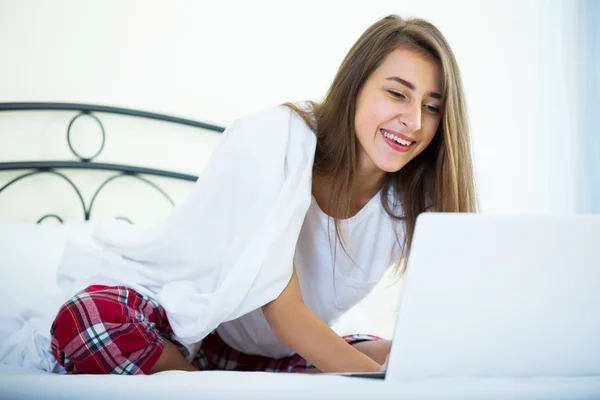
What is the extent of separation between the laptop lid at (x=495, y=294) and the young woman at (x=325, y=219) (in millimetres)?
358

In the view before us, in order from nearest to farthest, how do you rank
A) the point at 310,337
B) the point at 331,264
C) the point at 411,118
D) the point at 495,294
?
the point at 495,294
the point at 310,337
the point at 411,118
the point at 331,264

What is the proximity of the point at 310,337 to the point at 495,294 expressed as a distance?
18.6 inches

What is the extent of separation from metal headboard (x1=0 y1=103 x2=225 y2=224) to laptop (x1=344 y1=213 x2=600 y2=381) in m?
1.57

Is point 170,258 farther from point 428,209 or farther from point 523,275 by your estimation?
point 523,275

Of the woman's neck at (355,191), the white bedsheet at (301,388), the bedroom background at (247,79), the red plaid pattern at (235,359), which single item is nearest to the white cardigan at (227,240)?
the woman's neck at (355,191)

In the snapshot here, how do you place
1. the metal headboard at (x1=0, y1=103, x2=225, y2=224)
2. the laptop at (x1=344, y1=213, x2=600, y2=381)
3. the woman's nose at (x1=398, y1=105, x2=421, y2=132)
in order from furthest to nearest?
the metal headboard at (x1=0, y1=103, x2=225, y2=224), the woman's nose at (x1=398, y1=105, x2=421, y2=132), the laptop at (x1=344, y1=213, x2=600, y2=381)

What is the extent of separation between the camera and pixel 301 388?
0.67 m

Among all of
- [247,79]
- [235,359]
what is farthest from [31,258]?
[247,79]

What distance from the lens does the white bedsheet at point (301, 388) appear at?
637 mm

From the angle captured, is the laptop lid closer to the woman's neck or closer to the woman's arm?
the woman's arm

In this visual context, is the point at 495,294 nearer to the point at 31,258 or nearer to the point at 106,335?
the point at 106,335

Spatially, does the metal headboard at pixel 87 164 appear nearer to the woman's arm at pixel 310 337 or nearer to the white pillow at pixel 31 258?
the white pillow at pixel 31 258

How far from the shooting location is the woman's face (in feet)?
3.84

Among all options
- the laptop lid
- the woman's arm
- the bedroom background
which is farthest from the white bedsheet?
the bedroom background
